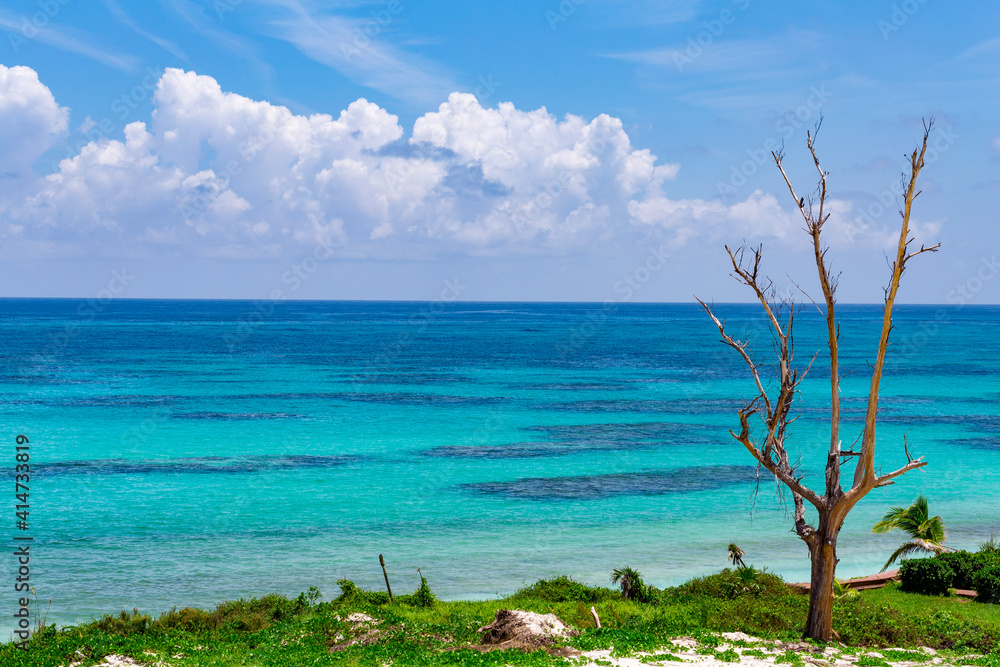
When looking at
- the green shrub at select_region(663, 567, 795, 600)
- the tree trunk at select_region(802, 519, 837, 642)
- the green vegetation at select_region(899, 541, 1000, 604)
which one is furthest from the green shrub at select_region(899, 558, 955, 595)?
the tree trunk at select_region(802, 519, 837, 642)

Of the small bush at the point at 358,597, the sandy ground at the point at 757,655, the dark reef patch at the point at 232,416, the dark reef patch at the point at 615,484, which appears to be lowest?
the dark reef patch at the point at 615,484

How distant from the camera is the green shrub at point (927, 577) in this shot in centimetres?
1922

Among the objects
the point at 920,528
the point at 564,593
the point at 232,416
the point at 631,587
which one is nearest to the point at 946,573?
the point at 920,528

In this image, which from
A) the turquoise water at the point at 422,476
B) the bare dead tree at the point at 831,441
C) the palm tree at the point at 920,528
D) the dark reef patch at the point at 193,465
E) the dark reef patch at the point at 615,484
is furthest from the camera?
the dark reef patch at the point at 193,465

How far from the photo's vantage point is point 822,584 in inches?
567

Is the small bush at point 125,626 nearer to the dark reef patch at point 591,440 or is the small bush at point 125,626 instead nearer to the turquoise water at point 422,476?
the turquoise water at point 422,476

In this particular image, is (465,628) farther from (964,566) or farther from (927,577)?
(964,566)

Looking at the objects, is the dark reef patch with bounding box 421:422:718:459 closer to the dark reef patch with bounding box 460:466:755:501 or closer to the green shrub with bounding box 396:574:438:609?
the dark reef patch with bounding box 460:466:755:501

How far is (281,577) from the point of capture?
22.3 m

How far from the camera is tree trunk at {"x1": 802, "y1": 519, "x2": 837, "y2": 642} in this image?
1414cm

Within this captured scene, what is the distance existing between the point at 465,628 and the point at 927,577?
1133 centimetres

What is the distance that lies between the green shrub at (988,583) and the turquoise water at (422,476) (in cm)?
440

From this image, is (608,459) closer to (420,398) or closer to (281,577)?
(281,577)

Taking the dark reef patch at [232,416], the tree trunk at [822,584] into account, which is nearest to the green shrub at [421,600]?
the tree trunk at [822,584]
